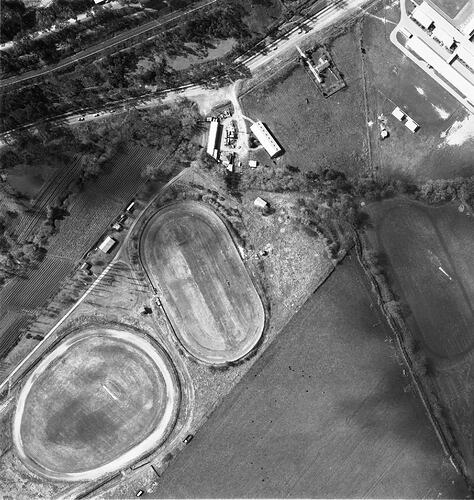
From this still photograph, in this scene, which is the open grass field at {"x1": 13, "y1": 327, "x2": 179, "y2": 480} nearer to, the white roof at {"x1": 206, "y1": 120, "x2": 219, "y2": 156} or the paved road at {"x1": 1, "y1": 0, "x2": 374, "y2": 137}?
the white roof at {"x1": 206, "y1": 120, "x2": 219, "y2": 156}

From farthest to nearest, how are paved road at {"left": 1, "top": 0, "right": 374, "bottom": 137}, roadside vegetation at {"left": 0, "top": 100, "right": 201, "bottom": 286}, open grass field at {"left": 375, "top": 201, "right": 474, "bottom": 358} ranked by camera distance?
open grass field at {"left": 375, "top": 201, "right": 474, "bottom": 358} → paved road at {"left": 1, "top": 0, "right": 374, "bottom": 137} → roadside vegetation at {"left": 0, "top": 100, "right": 201, "bottom": 286}

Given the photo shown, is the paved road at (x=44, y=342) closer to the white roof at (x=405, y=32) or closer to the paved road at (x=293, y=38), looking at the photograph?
the paved road at (x=293, y=38)

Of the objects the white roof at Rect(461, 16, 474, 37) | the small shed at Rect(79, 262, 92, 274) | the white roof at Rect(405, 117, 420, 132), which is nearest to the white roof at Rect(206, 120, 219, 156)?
the small shed at Rect(79, 262, 92, 274)

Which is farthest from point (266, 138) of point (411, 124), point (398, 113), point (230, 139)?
point (411, 124)

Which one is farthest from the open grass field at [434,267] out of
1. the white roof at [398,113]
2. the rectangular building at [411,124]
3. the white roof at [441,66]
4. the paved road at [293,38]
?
the paved road at [293,38]

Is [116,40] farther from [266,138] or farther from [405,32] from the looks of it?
[405,32]

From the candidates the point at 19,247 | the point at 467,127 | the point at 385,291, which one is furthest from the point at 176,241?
the point at 467,127
